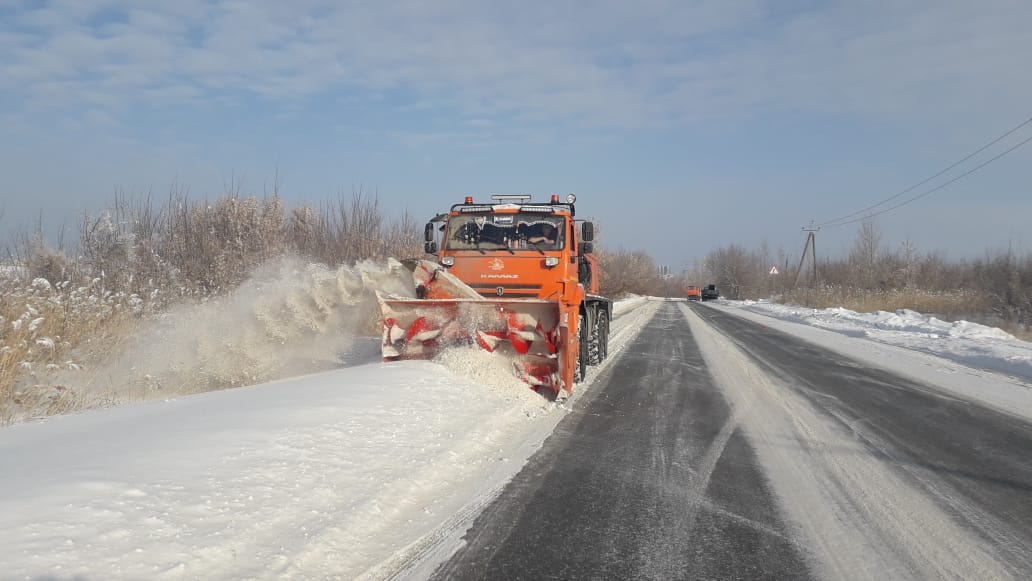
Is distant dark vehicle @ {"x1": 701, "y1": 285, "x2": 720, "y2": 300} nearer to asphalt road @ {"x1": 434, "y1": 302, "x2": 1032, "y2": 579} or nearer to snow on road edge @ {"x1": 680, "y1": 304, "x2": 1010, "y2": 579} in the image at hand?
asphalt road @ {"x1": 434, "y1": 302, "x2": 1032, "y2": 579}

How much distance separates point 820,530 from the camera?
13.2ft

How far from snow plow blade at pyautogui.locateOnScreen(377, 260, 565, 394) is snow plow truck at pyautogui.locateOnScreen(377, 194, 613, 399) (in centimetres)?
1

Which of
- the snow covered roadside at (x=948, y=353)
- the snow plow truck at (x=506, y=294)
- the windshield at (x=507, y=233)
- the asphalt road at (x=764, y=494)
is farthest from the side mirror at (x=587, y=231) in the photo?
the snow covered roadside at (x=948, y=353)

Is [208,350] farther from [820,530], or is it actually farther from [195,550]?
[820,530]

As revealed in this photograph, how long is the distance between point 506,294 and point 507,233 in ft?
3.36

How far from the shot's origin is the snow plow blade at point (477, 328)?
8.28m

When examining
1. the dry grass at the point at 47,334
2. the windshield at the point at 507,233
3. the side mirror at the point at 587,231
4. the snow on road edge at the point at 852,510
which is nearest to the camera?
the snow on road edge at the point at 852,510

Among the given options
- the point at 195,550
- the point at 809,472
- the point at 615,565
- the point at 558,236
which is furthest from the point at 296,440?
the point at 558,236

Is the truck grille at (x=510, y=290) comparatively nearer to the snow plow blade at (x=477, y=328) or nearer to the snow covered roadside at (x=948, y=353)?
the snow plow blade at (x=477, y=328)

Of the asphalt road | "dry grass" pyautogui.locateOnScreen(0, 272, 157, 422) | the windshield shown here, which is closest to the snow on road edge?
the asphalt road

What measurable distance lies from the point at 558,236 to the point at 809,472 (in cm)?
537

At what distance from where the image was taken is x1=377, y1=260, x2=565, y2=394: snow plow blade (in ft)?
27.2

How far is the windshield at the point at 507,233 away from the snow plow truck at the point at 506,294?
16mm

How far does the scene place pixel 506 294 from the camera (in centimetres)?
941
